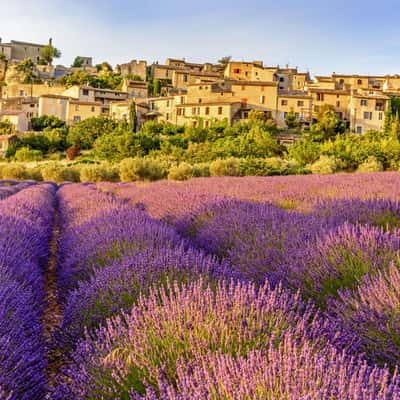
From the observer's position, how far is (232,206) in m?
4.82

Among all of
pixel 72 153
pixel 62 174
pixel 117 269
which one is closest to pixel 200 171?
pixel 62 174

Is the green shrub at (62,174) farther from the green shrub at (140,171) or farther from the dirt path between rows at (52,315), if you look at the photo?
the dirt path between rows at (52,315)

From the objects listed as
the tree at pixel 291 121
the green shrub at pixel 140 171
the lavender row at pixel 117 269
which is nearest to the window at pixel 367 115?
the tree at pixel 291 121

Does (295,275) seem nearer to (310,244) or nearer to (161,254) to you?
(310,244)

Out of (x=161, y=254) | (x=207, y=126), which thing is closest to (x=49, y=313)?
(x=161, y=254)

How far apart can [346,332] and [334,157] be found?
67.7 ft

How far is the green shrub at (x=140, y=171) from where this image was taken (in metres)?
20.2

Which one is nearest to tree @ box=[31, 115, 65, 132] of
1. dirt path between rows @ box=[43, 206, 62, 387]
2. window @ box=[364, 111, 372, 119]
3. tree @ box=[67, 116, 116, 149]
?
tree @ box=[67, 116, 116, 149]

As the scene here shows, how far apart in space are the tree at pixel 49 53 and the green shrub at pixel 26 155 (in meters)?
52.1

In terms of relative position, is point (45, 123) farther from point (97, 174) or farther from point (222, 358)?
point (222, 358)

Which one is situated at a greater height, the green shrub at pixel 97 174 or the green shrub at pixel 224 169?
the green shrub at pixel 224 169

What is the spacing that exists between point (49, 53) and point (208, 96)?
47.3 metres

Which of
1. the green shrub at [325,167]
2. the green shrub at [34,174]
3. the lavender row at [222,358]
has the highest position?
the green shrub at [325,167]

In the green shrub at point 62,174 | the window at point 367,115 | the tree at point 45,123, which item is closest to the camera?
the green shrub at point 62,174
